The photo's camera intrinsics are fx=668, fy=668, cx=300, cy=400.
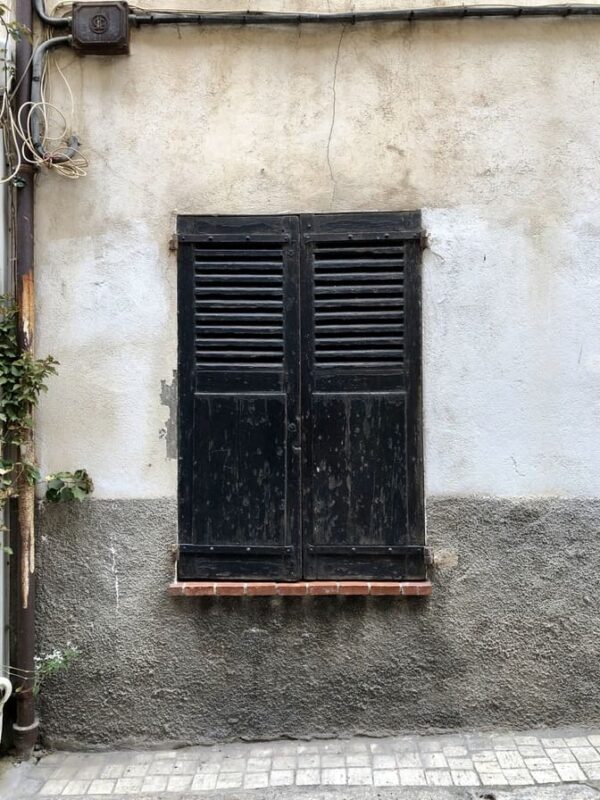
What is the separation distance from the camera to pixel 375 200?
3.86 m

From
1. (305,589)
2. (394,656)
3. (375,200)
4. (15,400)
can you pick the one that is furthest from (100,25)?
(394,656)

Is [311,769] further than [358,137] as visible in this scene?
No

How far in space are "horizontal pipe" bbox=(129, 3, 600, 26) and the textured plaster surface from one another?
0.06m

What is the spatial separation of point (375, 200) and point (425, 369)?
1.02 meters

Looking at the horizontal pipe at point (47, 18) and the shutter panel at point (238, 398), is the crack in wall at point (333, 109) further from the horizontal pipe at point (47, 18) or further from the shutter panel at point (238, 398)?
the horizontal pipe at point (47, 18)

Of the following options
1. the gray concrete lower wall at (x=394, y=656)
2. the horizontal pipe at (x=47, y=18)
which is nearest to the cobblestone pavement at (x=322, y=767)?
the gray concrete lower wall at (x=394, y=656)

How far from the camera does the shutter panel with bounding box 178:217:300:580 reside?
3.84 metres

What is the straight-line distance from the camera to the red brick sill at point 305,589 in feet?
12.3

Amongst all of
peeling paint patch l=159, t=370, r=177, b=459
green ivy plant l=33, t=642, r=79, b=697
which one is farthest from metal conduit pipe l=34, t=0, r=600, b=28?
green ivy plant l=33, t=642, r=79, b=697

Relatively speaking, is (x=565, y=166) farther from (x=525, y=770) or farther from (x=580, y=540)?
(x=525, y=770)

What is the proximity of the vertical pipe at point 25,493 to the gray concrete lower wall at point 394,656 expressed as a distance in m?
0.15

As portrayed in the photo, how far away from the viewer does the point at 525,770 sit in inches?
138

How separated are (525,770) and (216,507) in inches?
84.9

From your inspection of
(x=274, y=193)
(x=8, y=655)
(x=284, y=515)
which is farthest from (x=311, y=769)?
(x=274, y=193)
